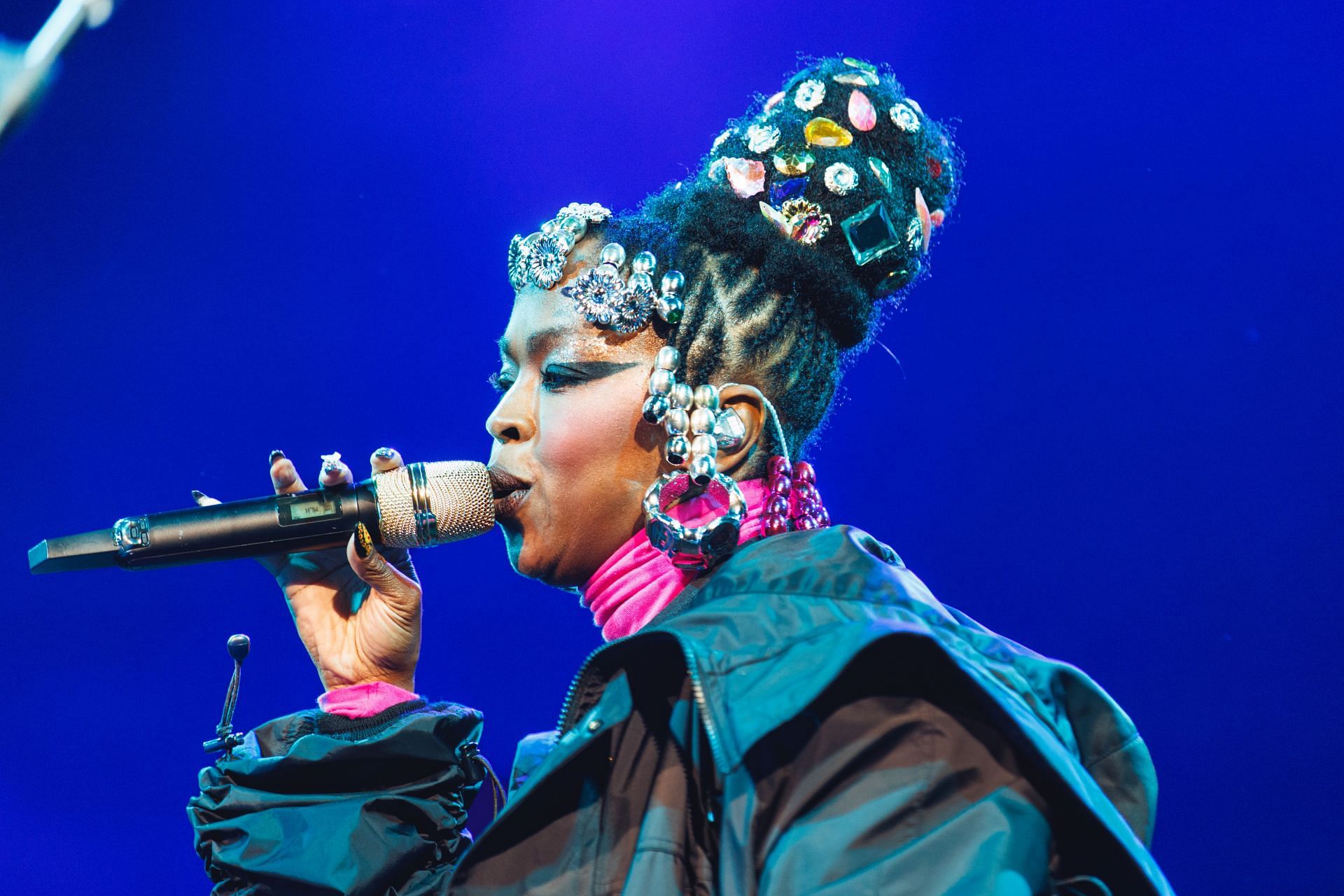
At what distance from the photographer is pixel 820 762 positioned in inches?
39.5

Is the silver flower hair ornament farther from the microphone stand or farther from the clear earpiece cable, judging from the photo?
the microphone stand

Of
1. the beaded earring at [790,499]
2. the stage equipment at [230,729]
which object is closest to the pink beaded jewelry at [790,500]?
the beaded earring at [790,499]

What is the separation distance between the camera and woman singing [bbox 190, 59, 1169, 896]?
981 mm

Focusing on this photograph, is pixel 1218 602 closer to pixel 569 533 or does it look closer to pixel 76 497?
pixel 569 533

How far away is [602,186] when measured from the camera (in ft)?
8.42

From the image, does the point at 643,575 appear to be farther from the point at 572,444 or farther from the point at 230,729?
the point at 230,729

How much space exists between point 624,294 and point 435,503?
13.2 inches

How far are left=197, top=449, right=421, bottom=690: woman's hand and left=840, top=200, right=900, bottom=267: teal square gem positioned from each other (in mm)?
722

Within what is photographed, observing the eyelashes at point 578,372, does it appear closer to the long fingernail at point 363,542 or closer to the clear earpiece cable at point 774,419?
the clear earpiece cable at point 774,419

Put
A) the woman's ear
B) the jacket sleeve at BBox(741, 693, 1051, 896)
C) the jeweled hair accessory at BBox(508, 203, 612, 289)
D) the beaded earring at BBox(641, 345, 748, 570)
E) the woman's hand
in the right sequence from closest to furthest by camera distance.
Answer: the jacket sleeve at BBox(741, 693, 1051, 896)
the beaded earring at BBox(641, 345, 748, 570)
the woman's ear
the jeweled hair accessory at BBox(508, 203, 612, 289)
the woman's hand

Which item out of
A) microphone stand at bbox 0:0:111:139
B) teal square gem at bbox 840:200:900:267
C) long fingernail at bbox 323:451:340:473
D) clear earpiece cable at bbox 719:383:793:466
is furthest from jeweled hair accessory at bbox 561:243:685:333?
microphone stand at bbox 0:0:111:139

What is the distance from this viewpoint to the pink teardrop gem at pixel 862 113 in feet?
5.16

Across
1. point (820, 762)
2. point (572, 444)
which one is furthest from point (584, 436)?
point (820, 762)

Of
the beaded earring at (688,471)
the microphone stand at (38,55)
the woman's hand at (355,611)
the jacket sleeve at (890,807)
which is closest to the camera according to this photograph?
the microphone stand at (38,55)
